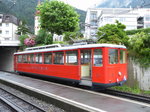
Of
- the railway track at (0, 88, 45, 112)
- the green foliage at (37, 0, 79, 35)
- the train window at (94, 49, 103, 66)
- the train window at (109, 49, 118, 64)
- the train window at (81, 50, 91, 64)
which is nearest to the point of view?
the railway track at (0, 88, 45, 112)

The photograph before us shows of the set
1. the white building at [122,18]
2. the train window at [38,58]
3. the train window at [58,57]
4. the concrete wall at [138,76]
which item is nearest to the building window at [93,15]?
the white building at [122,18]

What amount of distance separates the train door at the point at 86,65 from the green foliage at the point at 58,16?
36.7 ft

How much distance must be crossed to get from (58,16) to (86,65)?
11.8 meters

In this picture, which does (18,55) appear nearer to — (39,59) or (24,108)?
(39,59)

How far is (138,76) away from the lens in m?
11.0

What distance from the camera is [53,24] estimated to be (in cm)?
1997

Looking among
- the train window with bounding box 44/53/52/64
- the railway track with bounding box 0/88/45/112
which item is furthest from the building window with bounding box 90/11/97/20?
the railway track with bounding box 0/88/45/112

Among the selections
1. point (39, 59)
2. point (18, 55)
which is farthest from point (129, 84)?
point (18, 55)

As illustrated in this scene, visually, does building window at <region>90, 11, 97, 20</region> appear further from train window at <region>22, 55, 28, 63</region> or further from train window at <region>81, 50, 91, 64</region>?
train window at <region>81, 50, 91, 64</region>

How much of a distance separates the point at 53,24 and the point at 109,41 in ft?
30.4

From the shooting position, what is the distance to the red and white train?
8445mm

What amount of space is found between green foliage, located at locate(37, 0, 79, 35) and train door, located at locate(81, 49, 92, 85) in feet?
36.7

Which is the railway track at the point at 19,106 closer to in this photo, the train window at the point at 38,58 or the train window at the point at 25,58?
the train window at the point at 38,58

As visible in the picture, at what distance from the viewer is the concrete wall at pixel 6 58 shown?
3122 centimetres
